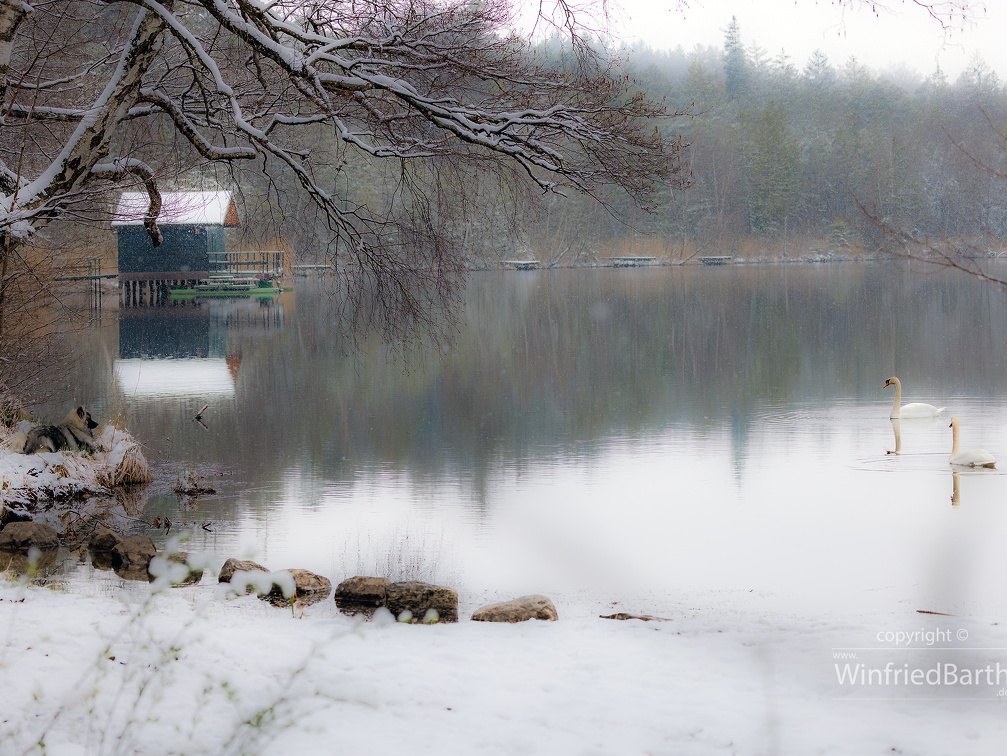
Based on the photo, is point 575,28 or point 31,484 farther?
point 31,484

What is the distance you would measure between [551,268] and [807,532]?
72419 millimetres

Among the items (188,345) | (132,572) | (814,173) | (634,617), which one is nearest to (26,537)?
(132,572)

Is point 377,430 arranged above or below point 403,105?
below

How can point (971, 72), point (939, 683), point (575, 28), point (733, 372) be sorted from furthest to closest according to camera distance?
point (971, 72) < point (733, 372) < point (575, 28) < point (939, 683)

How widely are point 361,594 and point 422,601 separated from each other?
0.60m

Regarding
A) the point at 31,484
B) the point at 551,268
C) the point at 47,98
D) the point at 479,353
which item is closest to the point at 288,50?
the point at 47,98

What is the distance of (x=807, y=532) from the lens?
10.3 metres

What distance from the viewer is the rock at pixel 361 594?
7.73 m

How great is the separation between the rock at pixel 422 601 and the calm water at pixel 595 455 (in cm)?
114

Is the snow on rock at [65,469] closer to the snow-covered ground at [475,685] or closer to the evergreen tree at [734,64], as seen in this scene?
the snow-covered ground at [475,685]

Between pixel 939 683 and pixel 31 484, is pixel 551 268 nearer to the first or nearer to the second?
pixel 31 484

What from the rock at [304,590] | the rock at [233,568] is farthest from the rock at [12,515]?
the rock at [304,590]

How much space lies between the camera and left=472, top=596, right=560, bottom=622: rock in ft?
22.8

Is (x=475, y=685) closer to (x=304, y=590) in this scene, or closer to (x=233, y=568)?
(x=304, y=590)
